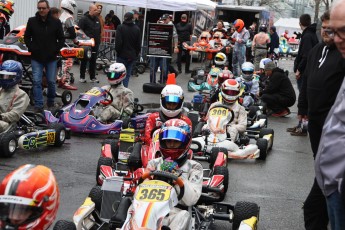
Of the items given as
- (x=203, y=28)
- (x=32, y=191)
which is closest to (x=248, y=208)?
(x=32, y=191)

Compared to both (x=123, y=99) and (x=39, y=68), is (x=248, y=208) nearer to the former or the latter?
(x=123, y=99)

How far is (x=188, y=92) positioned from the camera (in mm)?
18000

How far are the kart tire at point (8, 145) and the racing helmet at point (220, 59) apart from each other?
820cm

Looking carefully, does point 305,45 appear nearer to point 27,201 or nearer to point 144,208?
point 144,208

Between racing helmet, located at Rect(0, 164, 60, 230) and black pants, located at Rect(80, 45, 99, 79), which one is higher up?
racing helmet, located at Rect(0, 164, 60, 230)

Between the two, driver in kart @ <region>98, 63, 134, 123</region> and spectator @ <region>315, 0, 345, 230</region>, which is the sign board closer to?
driver in kart @ <region>98, 63, 134, 123</region>

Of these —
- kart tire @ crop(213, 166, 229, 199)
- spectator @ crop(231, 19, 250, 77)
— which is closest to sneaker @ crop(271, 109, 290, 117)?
spectator @ crop(231, 19, 250, 77)

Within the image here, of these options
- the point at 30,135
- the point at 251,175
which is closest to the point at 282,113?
the point at 251,175

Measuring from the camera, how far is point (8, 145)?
884 cm

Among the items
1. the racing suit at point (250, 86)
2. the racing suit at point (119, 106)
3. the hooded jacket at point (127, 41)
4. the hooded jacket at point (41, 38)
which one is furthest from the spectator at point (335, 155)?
the hooded jacket at point (127, 41)

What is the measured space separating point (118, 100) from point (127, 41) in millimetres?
4136

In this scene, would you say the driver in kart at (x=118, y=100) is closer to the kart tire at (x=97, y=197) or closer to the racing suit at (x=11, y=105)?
the racing suit at (x=11, y=105)

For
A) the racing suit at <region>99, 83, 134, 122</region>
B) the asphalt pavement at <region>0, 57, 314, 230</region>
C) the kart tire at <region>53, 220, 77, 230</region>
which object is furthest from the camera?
the racing suit at <region>99, 83, 134, 122</region>

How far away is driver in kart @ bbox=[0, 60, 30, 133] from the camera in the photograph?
9250 millimetres
